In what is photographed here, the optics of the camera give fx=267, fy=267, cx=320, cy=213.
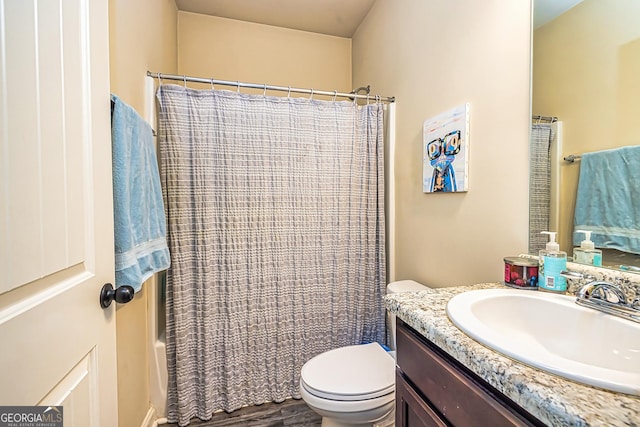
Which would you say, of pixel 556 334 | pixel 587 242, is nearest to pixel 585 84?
pixel 587 242

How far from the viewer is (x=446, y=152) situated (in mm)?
1321

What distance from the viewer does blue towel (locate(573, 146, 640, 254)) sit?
0.76 m

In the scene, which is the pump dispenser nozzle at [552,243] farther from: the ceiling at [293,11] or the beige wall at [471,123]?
the ceiling at [293,11]

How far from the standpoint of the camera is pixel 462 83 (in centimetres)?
125

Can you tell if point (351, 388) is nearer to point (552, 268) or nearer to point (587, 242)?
point (552, 268)

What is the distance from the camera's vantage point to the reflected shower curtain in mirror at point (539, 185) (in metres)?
0.96

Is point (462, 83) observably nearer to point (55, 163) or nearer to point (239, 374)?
point (55, 163)

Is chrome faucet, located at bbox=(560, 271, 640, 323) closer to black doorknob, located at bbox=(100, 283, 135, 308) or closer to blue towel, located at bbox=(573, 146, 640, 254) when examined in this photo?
blue towel, located at bbox=(573, 146, 640, 254)

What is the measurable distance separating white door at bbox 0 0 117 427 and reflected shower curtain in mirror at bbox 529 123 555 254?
1.38 meters

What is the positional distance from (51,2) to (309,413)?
6.48 ft

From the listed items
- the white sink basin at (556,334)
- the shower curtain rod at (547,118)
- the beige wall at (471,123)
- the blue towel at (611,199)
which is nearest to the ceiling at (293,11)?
the beige wall at (471,123)

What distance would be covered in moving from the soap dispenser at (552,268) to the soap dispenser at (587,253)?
0.05 m

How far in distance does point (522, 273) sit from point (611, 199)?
0.33 m

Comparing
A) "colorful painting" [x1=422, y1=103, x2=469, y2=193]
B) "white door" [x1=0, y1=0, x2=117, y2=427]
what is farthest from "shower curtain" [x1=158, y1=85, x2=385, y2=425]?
"white door" [x1=0, y1=0, x2=117, y2=427]
